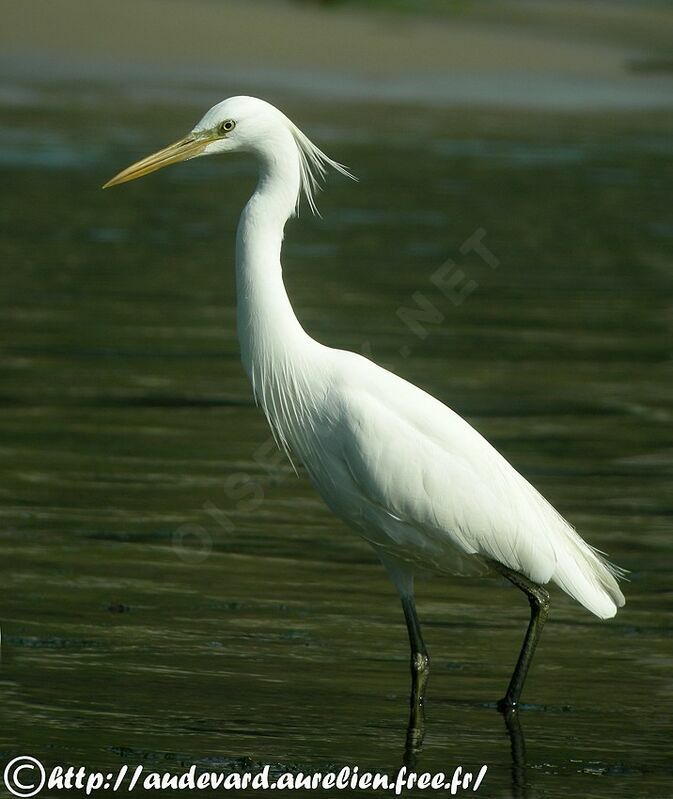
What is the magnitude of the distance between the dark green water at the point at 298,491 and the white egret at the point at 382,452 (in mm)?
386

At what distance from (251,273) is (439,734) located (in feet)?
5.43

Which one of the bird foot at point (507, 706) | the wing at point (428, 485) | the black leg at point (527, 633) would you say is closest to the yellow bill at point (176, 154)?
the wing at point (428, 485)

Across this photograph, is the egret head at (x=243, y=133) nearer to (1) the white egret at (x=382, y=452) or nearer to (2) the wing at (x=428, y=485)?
(1) the white egret at (x=382, y=452)

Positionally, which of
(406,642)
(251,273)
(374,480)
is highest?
(251,273)

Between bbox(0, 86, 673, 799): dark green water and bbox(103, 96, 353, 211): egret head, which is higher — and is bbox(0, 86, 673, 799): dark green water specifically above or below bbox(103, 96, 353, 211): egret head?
below

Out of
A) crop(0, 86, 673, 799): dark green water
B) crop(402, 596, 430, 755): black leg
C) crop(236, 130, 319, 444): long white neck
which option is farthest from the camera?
crop(236, 130, 319, 444): long white neck

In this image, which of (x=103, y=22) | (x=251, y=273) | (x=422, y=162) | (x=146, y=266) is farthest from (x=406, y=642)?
(x=103, y=22)

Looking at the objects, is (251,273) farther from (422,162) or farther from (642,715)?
(422,162)

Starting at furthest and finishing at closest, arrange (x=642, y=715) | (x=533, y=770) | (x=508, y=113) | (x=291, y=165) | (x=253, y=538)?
(x=508, y=113)
(x=253, y=538)
(x=291, y=165)
(x=642, y=715)
(x=533, y=770)

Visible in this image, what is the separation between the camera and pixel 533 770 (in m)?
5.29

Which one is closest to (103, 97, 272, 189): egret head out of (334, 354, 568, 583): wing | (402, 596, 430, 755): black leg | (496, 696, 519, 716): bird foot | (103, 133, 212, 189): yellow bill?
(103, 133, 212, 189): yellow bill

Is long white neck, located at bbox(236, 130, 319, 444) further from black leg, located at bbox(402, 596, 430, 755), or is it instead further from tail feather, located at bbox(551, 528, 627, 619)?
tail feather, located at bbox(551, 528, 627, 619)

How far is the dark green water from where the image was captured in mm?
5520

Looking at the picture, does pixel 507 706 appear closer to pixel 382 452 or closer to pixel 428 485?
pixel 428 485
